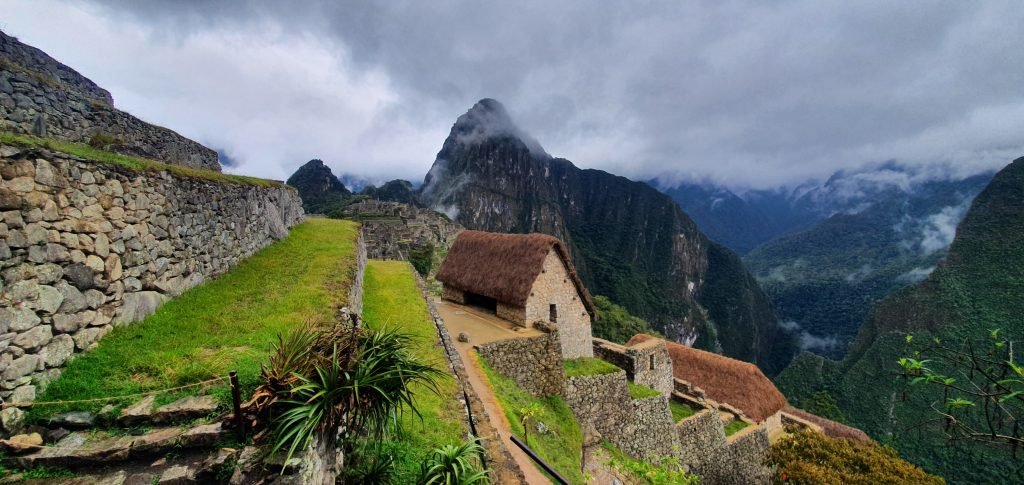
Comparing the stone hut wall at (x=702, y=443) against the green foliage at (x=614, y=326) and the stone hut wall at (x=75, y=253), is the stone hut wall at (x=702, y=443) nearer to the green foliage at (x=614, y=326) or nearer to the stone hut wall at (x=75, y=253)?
the stone hut wall at (x=75, y=253)

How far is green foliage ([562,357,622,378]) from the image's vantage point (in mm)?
11852

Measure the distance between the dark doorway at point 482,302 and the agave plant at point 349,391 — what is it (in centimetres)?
1049

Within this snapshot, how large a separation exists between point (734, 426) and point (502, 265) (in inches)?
464

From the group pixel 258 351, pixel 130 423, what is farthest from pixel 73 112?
pixel 130 423

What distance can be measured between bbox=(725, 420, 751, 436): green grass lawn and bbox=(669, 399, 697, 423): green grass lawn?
5.82 ft

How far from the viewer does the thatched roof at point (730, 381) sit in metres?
18.6

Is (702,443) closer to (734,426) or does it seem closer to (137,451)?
(734,426)

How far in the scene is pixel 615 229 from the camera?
510ft

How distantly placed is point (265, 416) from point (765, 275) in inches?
6796

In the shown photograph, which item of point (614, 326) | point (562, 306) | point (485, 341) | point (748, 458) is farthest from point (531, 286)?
point (614, 326)

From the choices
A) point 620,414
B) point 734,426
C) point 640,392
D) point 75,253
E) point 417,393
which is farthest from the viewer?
point 734,426

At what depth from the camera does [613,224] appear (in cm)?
15838

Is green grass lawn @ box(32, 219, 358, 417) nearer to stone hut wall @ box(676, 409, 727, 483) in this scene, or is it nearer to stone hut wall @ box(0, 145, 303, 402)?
stone hut wall @ box(0, 145, 303, 402)

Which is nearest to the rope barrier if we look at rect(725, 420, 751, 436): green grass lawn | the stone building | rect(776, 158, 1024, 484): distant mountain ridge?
the stone building
